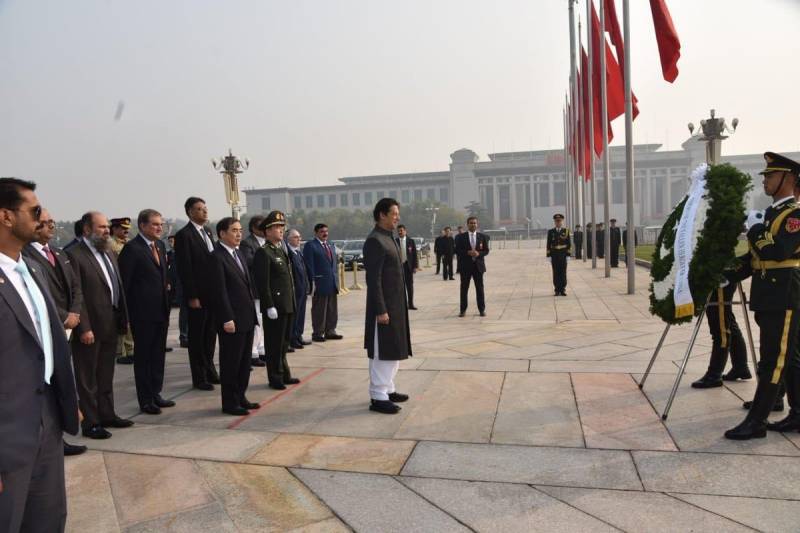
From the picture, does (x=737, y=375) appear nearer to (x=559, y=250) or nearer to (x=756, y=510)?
(x=756, y=510)

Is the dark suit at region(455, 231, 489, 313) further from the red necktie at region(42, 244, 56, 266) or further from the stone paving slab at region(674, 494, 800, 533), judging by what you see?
the stone paving slab at region(674, 494, 800, 533)

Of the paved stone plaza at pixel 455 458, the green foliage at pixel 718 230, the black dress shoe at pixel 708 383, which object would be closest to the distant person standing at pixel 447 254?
the paved stone plaza at pixel 455 458

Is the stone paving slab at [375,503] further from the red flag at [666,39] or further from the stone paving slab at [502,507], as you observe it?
the red flag at [666,39]

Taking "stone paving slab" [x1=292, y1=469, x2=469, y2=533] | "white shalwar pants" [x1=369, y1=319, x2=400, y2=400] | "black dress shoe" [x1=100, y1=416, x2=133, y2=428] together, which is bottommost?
"stone paving slab" [x1=292, y1=469, x2=469, y2=533]

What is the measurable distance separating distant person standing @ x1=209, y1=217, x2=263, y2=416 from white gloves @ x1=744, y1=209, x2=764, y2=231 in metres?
4.26

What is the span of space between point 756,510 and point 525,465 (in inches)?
52.1

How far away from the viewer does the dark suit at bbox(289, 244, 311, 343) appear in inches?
323

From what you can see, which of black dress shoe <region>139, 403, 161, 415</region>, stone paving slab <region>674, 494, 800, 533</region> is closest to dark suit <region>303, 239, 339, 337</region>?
black dress shoe <region>139, 403, 161, 415</region>

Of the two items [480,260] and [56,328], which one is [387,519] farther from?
[480,260]

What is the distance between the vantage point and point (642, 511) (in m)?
3.16

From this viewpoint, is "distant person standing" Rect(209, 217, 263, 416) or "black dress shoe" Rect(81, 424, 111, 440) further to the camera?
"distant person standing" Rect(209, 217, 263, 416)

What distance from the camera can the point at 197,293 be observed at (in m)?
6.05

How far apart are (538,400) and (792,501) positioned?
2.25 m

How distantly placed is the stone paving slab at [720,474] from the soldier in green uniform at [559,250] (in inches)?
389
